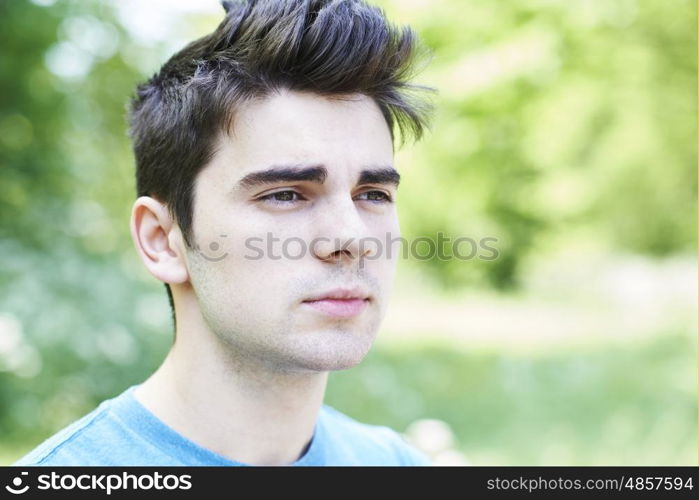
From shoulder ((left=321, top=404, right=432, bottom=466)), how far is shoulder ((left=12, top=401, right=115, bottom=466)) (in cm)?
74

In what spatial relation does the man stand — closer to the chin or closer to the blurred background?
the chin

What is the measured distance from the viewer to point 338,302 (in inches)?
76.6

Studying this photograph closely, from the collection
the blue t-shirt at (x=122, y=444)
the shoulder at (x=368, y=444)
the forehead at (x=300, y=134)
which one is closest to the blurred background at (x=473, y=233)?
the shoulder at (x=368, y=444)

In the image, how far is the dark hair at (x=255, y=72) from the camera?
2039 millimetres

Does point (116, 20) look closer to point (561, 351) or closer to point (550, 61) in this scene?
point (550, 61)

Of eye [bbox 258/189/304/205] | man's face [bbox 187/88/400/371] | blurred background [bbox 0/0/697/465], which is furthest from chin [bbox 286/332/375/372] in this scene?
blurred background [bbox 0/0/697/465]

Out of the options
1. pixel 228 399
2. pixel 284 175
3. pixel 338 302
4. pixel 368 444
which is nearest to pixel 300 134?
pixel 284 175

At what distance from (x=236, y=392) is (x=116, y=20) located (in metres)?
5.68

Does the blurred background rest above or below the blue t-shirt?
above

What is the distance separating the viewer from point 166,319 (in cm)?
611

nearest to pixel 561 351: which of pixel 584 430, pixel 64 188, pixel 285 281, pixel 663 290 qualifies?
pixel 584 430

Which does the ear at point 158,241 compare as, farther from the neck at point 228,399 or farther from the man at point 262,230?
the neck at point 228,399

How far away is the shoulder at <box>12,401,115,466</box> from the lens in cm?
199

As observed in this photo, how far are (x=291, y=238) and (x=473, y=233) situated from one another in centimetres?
1133
